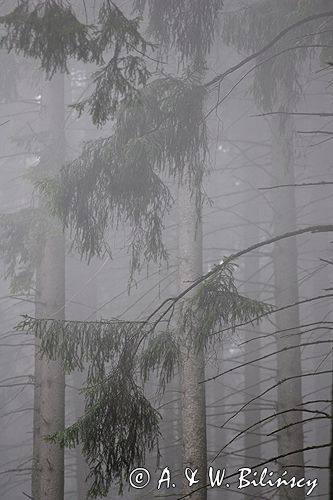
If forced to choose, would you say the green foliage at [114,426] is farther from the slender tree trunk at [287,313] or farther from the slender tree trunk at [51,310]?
the slender tree trunk at [287,313]

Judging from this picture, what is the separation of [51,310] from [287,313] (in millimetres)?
3999

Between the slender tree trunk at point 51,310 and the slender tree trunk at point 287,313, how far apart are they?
3.41m

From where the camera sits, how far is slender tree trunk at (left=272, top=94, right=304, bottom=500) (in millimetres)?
7285

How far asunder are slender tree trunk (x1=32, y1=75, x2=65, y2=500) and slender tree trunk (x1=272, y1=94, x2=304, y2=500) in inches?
134

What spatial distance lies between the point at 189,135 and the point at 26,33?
72.1 inches

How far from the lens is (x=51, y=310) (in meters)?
8.05

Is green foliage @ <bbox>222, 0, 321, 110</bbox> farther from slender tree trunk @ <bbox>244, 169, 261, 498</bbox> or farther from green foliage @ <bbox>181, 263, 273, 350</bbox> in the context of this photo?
slender tree trunk @ <bbox>244, 169, 261, 498</bbox>

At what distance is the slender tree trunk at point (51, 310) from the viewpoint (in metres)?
7.21

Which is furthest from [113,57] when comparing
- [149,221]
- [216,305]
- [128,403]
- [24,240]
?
[24,240]

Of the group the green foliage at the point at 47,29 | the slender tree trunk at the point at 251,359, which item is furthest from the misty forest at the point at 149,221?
the slender tree trunk at the point at 251,359

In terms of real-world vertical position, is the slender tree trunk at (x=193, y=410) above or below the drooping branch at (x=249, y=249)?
below

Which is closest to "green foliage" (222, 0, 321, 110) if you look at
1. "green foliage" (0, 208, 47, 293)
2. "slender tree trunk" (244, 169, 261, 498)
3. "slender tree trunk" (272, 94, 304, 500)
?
"slender tree trunk" (272, 94, 304, 500)

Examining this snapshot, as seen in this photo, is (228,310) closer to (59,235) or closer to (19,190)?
(59,235)

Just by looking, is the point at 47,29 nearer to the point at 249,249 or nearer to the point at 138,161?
the point at 138,161
